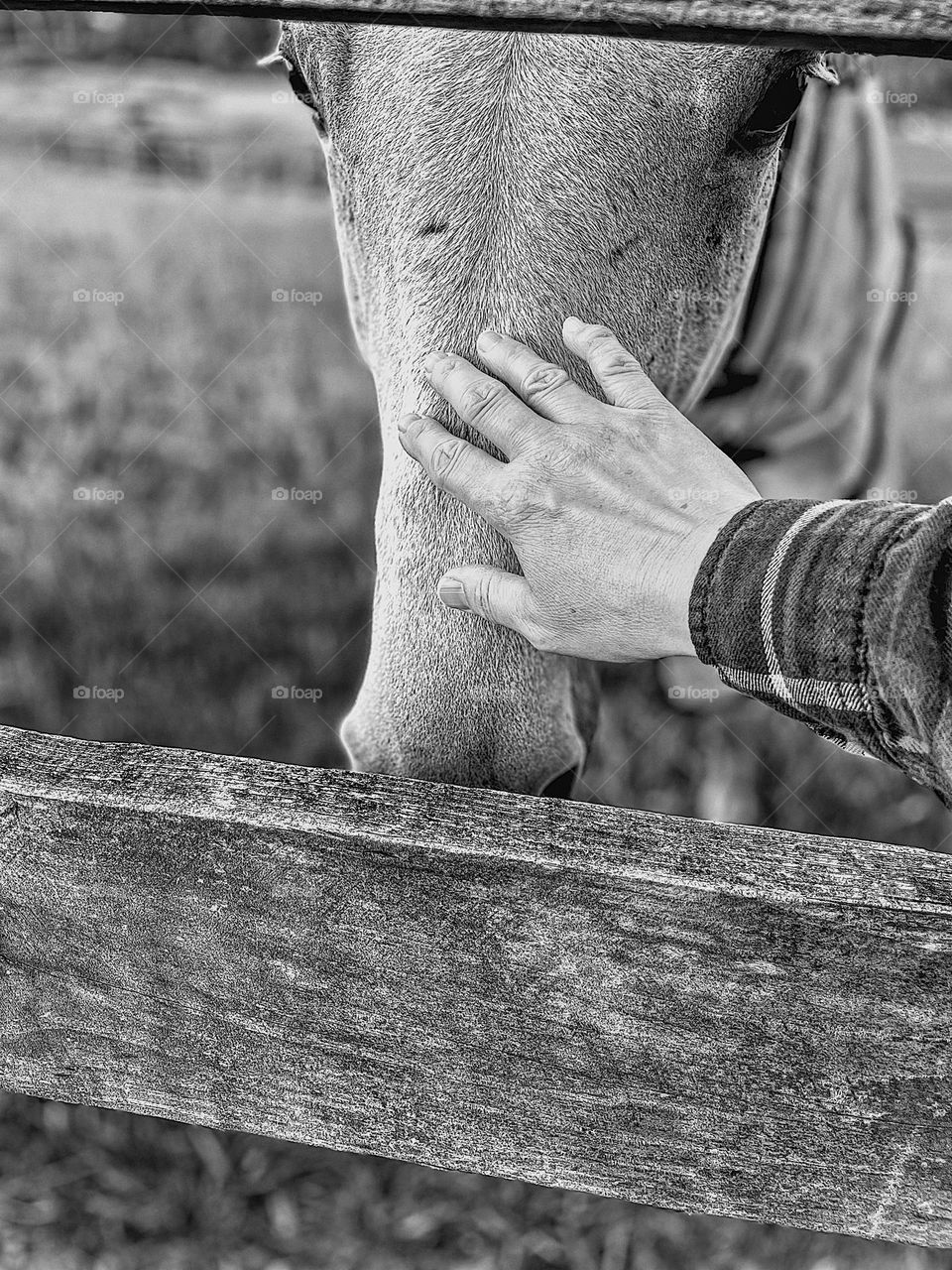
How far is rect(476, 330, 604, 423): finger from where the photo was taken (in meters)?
0.87

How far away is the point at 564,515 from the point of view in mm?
830

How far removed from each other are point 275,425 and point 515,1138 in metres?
2.64

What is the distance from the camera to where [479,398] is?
906 millimetres

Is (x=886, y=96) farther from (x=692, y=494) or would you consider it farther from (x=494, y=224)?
(x=692, y=494)

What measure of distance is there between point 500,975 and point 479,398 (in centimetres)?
50

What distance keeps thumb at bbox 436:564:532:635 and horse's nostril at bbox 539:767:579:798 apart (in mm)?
254

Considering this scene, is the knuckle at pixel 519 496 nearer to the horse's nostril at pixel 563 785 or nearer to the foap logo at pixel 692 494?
the foap logo at pixel 692 494

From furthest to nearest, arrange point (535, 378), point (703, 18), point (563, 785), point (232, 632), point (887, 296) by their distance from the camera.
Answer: point (232, 632)
point (887, 296)
point (563, 785)
point (535, 378)
point (703, 18)

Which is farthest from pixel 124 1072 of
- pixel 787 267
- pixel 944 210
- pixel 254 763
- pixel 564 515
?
pixel 944 210

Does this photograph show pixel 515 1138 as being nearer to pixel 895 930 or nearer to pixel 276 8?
pixel 895 930

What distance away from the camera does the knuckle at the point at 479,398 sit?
900 mm

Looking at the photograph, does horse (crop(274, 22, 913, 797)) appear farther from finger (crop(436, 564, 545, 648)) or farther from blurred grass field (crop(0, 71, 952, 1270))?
blurred grass field (crop(0, 71, 952, 1270))

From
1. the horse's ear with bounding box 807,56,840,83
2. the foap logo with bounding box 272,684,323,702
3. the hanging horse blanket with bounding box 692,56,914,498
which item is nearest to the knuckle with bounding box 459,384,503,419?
the horse's ear with bounding box 807,56,840,83

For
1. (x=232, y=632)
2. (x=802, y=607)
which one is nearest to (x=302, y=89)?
(x=802, y=607)
